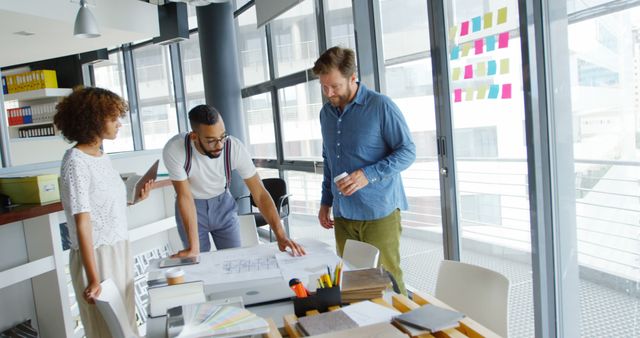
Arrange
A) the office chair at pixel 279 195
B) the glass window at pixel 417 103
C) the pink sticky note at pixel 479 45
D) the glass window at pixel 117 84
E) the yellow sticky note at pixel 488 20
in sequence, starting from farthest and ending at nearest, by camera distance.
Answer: the glass window at pixel 117 84, the office chair at pixel 279 195, the glass window at pixel 417 103, the pink sticky note at pixel 479 45, the yellow sticky note at pixel 488 20

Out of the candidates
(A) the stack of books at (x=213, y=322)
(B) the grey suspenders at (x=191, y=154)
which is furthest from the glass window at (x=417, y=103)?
(A) the stack of books at (x=213, y=322)

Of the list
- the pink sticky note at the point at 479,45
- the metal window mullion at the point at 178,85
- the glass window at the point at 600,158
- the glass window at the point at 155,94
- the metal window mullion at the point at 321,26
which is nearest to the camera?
the glass window at the point at 600,158

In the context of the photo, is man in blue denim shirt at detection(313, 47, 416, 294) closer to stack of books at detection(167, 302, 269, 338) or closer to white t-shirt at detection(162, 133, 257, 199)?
white t-shirt at detection(162, 133, 257, 199)

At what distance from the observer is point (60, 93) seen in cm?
891

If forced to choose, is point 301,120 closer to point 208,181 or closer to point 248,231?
point 248,231

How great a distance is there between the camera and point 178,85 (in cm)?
751

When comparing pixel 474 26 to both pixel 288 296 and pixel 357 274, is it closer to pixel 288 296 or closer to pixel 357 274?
pixel 357 274

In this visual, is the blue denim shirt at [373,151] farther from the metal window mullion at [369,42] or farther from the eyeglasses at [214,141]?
the metal window mullion at [369,42]

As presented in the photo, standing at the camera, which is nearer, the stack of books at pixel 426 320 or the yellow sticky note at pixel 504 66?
the stack of books at pixel 426 320

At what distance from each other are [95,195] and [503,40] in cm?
227

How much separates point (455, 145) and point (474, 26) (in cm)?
76

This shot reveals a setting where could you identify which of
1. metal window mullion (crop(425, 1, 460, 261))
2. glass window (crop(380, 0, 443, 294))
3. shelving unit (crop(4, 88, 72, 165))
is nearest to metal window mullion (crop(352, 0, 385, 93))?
glass window (crop(380, 0, 443, 294))

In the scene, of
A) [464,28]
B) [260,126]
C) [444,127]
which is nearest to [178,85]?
[260,126]

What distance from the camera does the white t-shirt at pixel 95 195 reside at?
6.75 feet
